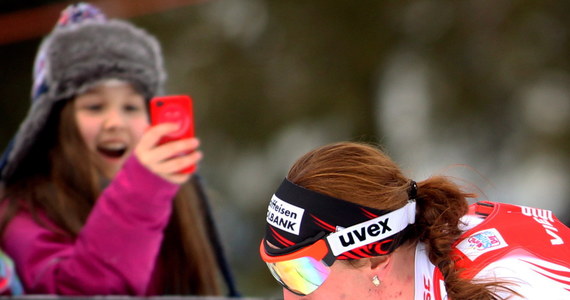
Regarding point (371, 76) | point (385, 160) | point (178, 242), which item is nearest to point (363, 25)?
point (371, 76)

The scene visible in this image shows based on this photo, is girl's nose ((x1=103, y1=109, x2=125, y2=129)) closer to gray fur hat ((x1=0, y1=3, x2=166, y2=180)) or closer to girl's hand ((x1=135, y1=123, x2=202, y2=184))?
gray fur hat ((x1=0, y1=3, x2=166, y2=180))

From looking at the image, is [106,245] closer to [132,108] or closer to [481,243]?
[132,108]

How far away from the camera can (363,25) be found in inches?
232

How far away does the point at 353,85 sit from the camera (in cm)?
589

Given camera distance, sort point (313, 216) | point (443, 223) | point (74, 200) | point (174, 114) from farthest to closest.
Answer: point (74, 200) → point (174, 114) → point (443, 223) → point (313, 216)

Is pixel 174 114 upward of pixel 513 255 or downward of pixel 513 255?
upward

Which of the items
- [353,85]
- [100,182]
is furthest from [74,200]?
[353,85]

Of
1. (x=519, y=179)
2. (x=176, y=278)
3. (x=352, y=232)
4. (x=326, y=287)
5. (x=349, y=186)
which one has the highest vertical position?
(x=349, y=186)

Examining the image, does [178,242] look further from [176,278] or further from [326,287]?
[326,287]

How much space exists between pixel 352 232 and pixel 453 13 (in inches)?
174

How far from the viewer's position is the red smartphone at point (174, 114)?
2.65 metres

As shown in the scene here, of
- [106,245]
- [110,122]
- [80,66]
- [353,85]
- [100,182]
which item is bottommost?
[353,85]

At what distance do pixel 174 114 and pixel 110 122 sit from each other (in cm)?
29

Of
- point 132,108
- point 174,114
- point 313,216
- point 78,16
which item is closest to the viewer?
point 313,216
